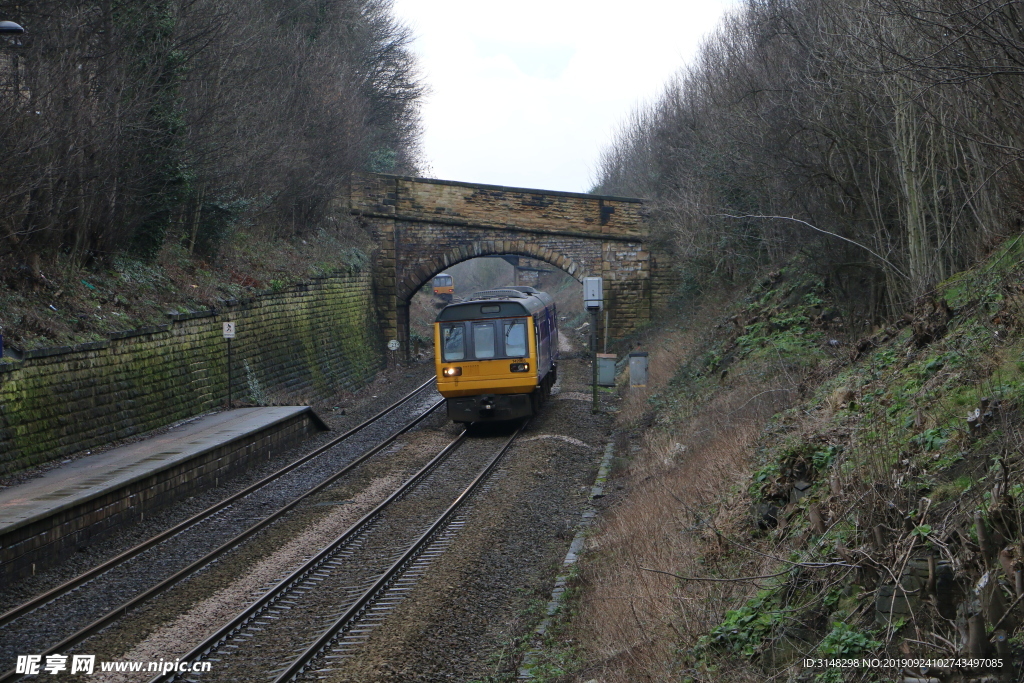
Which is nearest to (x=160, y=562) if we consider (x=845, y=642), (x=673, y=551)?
(x=673, y=551)

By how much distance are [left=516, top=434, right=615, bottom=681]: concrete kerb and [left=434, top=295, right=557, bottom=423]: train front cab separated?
3.43 m

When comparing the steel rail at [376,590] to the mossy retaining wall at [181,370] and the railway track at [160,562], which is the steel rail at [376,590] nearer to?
the railway track at [160,562]

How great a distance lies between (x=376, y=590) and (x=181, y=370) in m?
9.20

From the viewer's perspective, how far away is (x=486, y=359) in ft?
53.9

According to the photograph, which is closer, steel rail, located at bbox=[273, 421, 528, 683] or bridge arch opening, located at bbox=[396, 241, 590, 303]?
steel rail, located at bbox=[273, 421, 528, 683]

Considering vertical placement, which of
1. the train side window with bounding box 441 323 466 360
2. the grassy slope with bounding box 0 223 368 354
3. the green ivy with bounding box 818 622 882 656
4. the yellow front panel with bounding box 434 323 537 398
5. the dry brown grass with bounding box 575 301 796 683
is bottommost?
the dry brown grass with bounding box 575 301 796 683

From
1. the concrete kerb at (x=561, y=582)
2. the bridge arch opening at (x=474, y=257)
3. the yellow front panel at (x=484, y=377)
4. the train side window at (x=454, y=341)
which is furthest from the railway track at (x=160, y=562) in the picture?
the bridge arch opening at (x=474, y=257)

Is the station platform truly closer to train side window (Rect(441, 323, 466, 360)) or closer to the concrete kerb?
train side window (Rect(441, 323, 466, 360))

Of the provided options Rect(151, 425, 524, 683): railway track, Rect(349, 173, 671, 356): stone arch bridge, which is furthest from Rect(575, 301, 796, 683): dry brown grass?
Rect(349, 173, 671, 356): stone arch bridge

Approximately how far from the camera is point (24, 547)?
8781 mm

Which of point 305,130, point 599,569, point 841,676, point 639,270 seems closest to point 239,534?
point 599,569

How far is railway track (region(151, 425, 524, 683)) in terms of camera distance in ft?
22.8

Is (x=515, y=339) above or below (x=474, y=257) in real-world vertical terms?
below

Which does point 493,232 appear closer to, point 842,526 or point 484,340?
point 484,340
